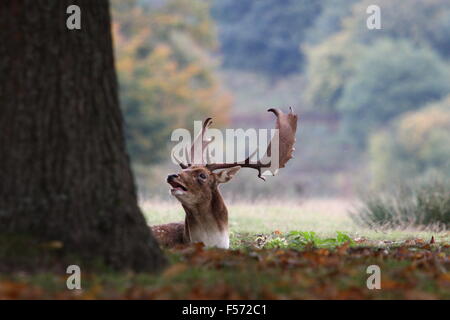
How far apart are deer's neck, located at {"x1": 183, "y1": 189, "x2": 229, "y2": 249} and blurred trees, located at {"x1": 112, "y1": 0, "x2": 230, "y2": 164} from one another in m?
32.1

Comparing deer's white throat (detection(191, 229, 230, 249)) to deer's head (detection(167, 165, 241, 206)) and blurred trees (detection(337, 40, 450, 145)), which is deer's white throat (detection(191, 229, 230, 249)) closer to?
deer's head (detection(167, 165, 241, 206))

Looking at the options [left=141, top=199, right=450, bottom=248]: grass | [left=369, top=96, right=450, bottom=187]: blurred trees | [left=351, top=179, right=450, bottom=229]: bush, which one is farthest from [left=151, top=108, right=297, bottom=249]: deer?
[left=369, top=96, right=450, bottom=187]: blurred trees

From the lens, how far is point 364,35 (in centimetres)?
6041

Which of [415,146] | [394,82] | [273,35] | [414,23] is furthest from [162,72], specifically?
[273,35]

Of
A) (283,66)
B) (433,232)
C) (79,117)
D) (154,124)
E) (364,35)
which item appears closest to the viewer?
(79,117)

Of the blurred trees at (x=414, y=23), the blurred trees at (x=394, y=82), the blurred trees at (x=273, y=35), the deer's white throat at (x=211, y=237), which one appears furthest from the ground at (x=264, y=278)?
the blurred trees at (x=273, y=35)

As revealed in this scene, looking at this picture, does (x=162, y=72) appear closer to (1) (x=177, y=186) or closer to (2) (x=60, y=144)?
(1) (x=177, y=186)

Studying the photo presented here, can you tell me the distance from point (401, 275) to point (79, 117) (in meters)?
2.69

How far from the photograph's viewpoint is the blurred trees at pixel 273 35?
66.7 metres

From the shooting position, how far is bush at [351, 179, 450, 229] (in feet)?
50.1

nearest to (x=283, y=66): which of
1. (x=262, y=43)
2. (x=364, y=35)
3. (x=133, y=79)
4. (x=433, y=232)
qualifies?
(x=262, y=43)

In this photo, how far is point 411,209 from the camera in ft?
51.3
